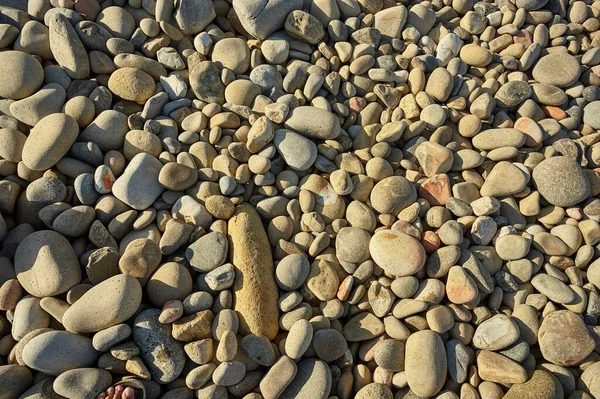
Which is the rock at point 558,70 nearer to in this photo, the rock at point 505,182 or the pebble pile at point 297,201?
the pebble pile at point 297,201

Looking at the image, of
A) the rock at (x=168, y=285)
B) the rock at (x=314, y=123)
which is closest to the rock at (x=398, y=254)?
the rock at (x=314, y=123)

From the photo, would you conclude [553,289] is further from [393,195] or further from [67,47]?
[67,47]

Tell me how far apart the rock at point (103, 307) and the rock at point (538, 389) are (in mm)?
1625

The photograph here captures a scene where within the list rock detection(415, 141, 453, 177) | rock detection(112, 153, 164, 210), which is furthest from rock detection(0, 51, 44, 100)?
rock detection(415, 141, 453, 177)

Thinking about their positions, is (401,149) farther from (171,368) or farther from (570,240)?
(171,368)

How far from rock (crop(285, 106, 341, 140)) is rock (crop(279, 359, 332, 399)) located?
1171 mm

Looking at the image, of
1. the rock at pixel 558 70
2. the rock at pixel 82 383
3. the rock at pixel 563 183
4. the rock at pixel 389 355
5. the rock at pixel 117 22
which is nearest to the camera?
the rock at pixel 82 383

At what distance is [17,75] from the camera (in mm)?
2195

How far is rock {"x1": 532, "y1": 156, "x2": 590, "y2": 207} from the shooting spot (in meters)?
2.17

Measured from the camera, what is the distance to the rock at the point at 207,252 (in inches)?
77.0

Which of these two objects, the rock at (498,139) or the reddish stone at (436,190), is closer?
the reddish stone at (436,190)

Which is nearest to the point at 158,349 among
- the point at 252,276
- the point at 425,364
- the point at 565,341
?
the point at 252,276

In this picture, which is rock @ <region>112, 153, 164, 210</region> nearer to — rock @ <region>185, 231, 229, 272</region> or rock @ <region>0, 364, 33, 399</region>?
rock @ <region>185, 231, 229, 272</region>

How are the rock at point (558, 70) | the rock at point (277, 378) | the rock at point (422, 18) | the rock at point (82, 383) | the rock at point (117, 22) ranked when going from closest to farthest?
the rock at point (82, 383)
the rock at point (277, 378)
the rock at point (117, 22)
the rock at point (558, 70)
the rock at point (422, 18)
